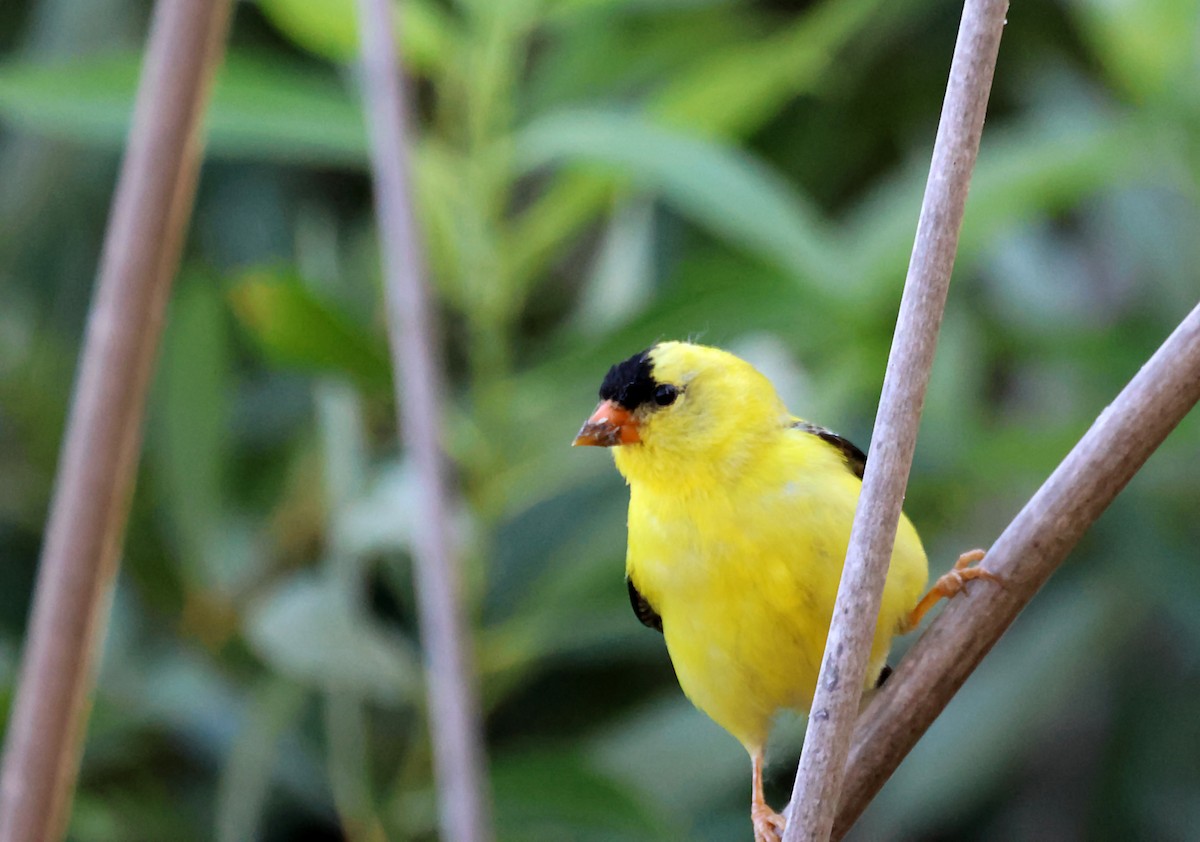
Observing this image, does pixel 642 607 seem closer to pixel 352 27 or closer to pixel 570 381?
pixel 570 381

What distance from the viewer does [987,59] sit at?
43cm

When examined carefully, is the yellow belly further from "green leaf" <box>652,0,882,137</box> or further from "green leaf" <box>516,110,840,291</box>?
"green leaf" <box>652,0,882,137</box>

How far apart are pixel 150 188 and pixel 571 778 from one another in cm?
72

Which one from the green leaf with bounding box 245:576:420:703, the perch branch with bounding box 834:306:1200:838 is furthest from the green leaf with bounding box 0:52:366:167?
the perch branch with bounding box 834:306:1200:838

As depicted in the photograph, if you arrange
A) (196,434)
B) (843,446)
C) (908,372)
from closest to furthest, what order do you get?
(908,372)
(843,446)
(196,434)

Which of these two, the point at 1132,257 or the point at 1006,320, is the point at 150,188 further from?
the point at 1132,257

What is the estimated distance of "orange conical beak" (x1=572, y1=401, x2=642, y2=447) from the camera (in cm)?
75

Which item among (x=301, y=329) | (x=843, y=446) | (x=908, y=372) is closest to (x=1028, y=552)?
(x=908, y=372)

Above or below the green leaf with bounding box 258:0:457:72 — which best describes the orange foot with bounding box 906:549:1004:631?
below

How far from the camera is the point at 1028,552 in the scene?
49cm

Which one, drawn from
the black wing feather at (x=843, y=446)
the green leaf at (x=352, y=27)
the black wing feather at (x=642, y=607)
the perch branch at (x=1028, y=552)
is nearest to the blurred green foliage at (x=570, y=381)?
the green leaf at (x=352, y=27)

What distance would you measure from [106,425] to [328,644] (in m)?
A: 0.45

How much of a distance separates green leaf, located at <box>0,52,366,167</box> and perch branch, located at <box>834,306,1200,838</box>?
0.99 metres

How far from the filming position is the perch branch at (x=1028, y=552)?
1.51 feet
